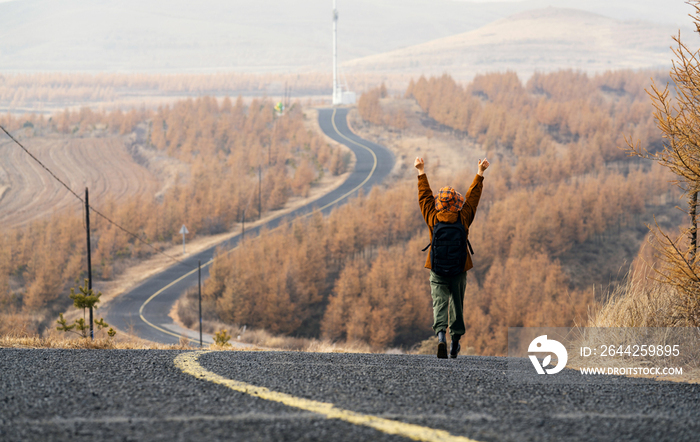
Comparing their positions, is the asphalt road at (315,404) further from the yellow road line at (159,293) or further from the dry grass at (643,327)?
the yellow road line at (159,293)

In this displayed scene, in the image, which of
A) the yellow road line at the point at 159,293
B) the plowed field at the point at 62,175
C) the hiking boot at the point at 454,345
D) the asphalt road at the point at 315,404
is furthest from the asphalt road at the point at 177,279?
the plowed field at the point at 62,175

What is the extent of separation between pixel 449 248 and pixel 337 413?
2610 millimetres

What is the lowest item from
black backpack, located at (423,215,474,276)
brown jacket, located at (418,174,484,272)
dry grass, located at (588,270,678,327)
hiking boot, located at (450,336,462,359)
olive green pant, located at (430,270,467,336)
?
hiking boot, located at (450,336,462,359)

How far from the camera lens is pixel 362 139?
8412 cm

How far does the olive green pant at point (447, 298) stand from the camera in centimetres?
637

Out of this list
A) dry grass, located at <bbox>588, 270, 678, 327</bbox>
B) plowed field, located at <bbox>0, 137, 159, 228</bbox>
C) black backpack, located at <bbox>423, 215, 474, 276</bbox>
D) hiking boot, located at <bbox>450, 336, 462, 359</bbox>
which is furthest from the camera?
plowed field, located at <bbox>0, 137, 159, 228</bbox>

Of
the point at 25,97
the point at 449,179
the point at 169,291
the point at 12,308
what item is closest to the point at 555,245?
the point at 449,179

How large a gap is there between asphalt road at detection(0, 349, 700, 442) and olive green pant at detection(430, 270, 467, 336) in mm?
505

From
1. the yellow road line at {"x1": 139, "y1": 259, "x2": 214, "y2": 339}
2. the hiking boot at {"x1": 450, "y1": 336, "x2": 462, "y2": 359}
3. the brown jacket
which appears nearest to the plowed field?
the yellow road line at {"x1": 139, "y1": 259, "x2": 214, "y2": 339}

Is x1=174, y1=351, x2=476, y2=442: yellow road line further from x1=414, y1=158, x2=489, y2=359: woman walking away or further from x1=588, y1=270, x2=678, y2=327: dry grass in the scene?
x1=588, y1=270, x2=678, y2=327: dry grass

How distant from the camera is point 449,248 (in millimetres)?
6184

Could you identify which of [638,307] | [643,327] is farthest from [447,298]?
[638,307]

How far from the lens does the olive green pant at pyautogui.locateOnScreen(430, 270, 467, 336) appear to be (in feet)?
20.9

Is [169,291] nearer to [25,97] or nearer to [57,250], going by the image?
[57,250]
